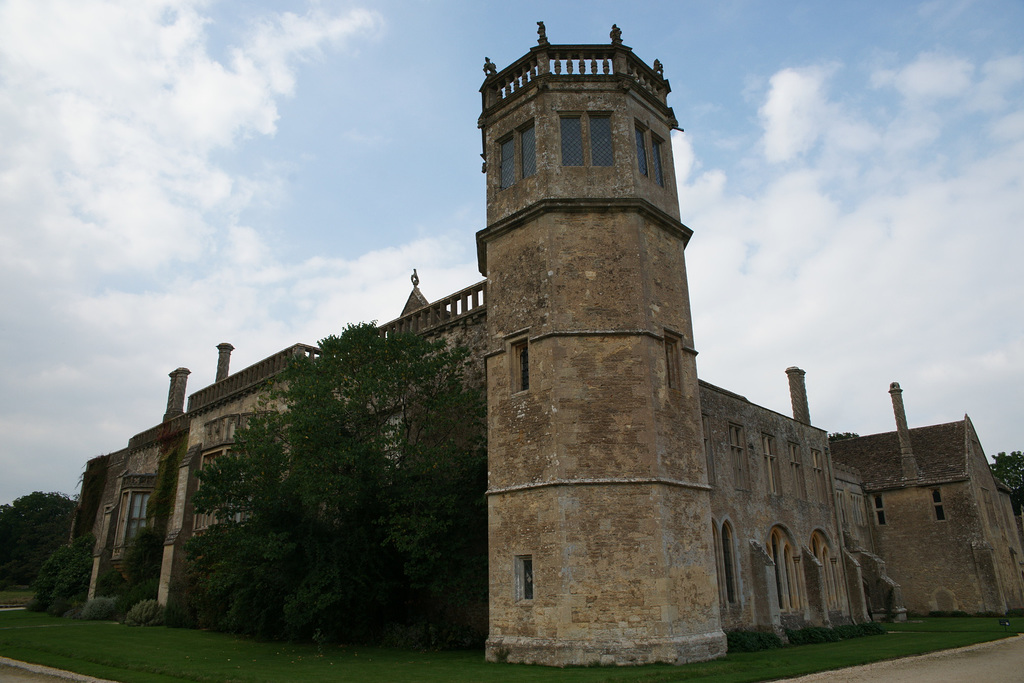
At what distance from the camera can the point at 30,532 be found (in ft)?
212

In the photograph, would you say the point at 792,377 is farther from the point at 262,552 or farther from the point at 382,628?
the point at 262,552

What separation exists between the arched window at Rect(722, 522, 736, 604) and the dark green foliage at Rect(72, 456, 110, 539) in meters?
31.1

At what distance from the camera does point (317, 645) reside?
1622 centimetres

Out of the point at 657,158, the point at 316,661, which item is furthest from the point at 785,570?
the point at 316,661

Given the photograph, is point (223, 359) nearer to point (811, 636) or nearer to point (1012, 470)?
point (811, 636)

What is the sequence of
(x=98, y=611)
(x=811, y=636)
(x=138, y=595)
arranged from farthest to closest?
(x=98, y=611), (x=138, y=595), (x=811, y=636)

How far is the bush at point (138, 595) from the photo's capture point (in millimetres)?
24125

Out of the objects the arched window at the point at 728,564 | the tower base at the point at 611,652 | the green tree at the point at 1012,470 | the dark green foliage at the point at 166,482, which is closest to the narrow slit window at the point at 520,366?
the tower base at the point at 611,652

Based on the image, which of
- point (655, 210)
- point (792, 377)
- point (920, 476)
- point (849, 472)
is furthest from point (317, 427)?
point (920, 476)

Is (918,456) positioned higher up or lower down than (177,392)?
lower down

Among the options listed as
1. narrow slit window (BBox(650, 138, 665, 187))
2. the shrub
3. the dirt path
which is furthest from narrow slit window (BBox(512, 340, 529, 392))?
the shrub

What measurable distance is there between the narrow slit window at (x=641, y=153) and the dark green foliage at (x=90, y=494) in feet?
107

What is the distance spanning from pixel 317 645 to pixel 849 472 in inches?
1093

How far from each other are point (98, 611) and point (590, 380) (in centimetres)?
2177
